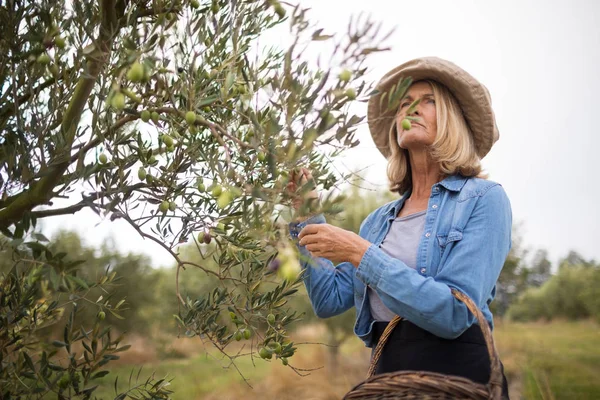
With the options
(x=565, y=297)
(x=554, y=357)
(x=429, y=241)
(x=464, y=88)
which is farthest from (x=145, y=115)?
(x=565, y=297)

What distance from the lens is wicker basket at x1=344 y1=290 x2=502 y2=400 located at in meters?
1.39

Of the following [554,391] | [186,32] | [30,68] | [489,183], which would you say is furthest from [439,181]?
[554,391]

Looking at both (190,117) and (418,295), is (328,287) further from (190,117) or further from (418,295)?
(190,117)

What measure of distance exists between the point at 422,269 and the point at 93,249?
10302 millimetres

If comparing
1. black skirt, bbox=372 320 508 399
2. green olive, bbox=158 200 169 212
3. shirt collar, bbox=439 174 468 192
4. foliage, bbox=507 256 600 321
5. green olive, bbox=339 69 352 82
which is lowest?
foliage, bbox=507 256 600 321

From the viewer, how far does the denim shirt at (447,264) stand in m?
1.80

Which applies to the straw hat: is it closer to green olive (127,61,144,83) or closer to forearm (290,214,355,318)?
forearm (290,214,355,318)

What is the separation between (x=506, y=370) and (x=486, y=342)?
10899 millimetres

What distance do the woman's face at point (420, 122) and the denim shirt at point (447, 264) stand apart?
8.1 inches

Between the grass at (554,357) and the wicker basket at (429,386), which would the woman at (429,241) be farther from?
the grass at (554,357)

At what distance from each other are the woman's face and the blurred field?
728 cm

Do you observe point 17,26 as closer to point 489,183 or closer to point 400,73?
point 400,73

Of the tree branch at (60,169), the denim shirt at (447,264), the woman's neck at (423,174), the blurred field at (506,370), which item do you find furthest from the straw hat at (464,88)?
the blurred field at (506,370)

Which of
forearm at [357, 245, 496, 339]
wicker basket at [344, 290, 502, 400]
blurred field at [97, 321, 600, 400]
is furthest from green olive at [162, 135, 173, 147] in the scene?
blurred field at [97, 321, 600, 400]
